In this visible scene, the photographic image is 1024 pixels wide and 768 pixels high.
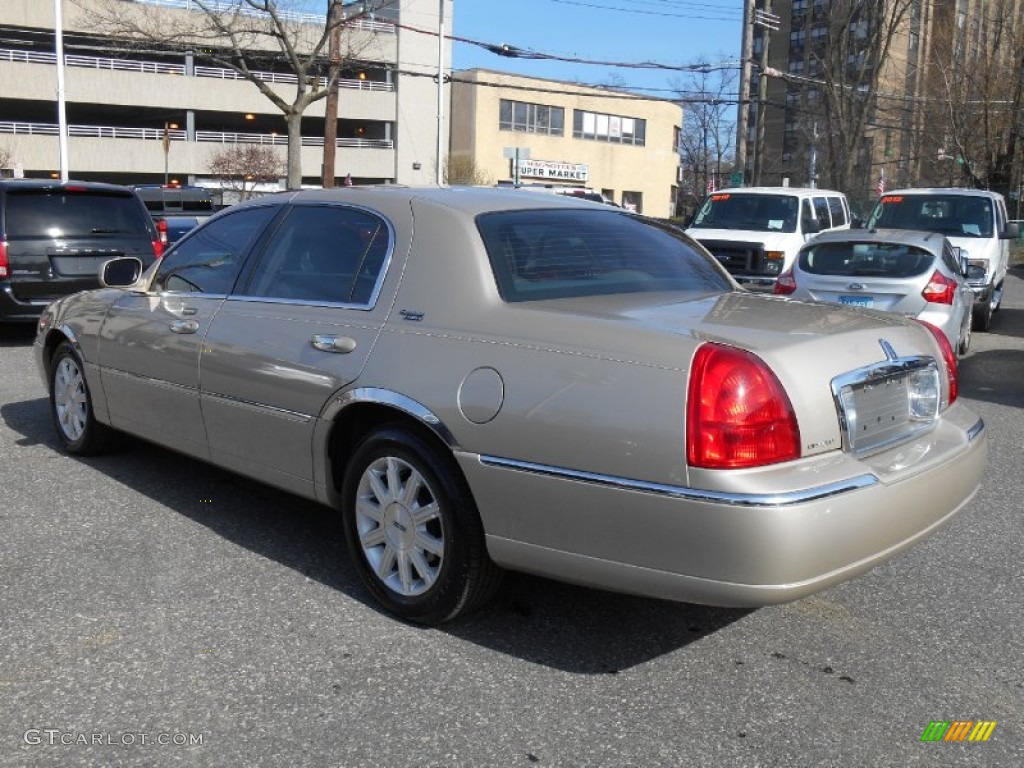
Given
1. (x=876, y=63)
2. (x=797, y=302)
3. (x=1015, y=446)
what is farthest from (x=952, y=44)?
(x=797, y=302)

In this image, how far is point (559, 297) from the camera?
3760 mm

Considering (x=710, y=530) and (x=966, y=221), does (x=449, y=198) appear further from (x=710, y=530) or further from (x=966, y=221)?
(x=966, y=221)

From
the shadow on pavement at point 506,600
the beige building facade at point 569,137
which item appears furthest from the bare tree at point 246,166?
the shadow on pavement at point 506,600

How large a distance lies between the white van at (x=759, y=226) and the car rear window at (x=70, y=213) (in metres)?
7.82

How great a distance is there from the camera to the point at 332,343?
396 centimetres

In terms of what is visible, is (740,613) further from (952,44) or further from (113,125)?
(113,125)

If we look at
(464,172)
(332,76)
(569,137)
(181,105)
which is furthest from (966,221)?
(569,137)

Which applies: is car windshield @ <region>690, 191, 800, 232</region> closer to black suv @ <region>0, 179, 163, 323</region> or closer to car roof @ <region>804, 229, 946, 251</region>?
car roof @ <region>804, 229, 946, 251</region>

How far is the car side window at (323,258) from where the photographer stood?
411cm

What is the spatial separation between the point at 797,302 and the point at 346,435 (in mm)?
1863

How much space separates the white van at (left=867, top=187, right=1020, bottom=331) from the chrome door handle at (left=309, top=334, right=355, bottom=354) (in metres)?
11.9

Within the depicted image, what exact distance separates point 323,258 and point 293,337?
40 centimetres

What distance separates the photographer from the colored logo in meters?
3.02

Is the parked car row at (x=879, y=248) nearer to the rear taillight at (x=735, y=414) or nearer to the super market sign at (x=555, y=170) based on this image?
the rear taillight at (x=735, y=414)
